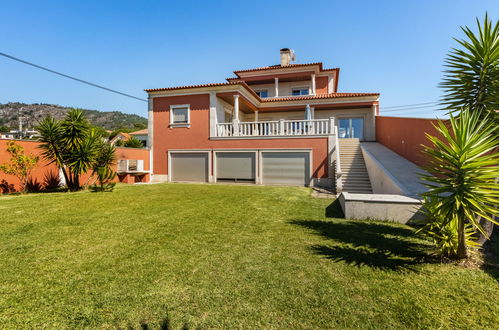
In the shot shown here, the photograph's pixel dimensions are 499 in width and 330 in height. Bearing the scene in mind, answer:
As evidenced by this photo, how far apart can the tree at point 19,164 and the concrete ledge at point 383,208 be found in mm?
13810

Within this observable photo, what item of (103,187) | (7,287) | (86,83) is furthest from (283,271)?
(86,83)

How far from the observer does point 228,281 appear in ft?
10.7

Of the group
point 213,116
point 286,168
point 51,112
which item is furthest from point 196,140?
point 51,112

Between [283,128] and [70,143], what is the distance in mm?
11585

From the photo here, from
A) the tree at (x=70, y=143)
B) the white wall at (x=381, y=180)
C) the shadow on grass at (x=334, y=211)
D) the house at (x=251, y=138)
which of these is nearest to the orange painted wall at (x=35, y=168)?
the tree at (x=70, y=143)

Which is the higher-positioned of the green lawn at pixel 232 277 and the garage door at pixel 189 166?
the garage door at pixel 189 166

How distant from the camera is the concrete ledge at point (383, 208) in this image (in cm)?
600

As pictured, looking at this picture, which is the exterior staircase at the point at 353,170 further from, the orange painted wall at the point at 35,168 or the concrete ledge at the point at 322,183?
the orange painted wall at the point at 35,168

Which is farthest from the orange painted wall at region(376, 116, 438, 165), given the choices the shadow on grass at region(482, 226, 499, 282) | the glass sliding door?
the shadow on grass at region(482, 226, 499, 282)

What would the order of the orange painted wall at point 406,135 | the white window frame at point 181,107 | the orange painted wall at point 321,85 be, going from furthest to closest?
the orange painted wall at point 321,85 → the white window frame at point 181,107 → the orange painted wall at point 406,135

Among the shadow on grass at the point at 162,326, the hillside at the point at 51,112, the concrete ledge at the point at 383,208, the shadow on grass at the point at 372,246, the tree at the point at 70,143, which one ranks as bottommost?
the shadow on grass at the point at 372,246

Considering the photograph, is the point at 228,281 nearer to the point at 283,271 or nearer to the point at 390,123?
the point at 283,271

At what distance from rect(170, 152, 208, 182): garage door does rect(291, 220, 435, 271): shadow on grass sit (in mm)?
11120

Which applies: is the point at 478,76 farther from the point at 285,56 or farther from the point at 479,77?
the point at 285,56
